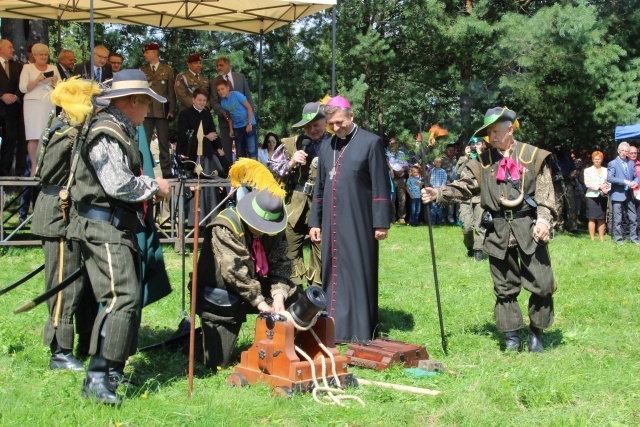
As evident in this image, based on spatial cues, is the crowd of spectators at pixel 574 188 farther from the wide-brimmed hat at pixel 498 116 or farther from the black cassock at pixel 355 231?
the wide-brimmed hat at pixel 498 116

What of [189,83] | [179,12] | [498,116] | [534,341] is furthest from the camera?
[179,12]

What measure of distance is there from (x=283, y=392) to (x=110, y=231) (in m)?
1.51

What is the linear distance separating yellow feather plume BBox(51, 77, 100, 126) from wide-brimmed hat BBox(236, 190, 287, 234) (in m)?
1.31

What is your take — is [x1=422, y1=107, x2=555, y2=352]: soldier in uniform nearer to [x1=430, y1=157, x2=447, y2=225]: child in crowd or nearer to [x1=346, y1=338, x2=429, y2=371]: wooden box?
[x1=346, y1=338, x2=429, y2=371]: wooden box

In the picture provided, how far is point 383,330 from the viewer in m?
7.39

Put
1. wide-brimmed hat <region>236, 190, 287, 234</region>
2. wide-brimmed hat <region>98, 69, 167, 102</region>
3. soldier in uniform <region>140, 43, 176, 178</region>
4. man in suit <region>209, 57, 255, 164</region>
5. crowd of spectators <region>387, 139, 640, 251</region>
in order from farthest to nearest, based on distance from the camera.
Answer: crowd of spectators <region>387, 139, 640, 251</region> < man in suit <region>209, 57, 255, 164</region> < soldier in uniform <region>140, 43, 176, 178</region> < wide-brimmed hat <region>236, 190, 287, 234</region> < wide-brimmed hat <region>98, 69, 167, 102</region>

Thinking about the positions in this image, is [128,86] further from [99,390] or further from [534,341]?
[534,341]

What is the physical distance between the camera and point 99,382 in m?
4.87

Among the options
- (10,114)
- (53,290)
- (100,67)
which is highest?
(100,67)

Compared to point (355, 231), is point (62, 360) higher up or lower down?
lower down

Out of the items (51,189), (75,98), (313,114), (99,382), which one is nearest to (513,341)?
(313,114)

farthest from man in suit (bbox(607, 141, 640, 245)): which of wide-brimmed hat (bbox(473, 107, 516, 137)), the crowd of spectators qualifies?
wide-brimmed hat (bbox(473, 107, 516, 137))

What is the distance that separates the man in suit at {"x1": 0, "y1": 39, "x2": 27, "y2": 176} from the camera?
1143cm

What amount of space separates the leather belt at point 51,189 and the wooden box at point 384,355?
8.30 feet
